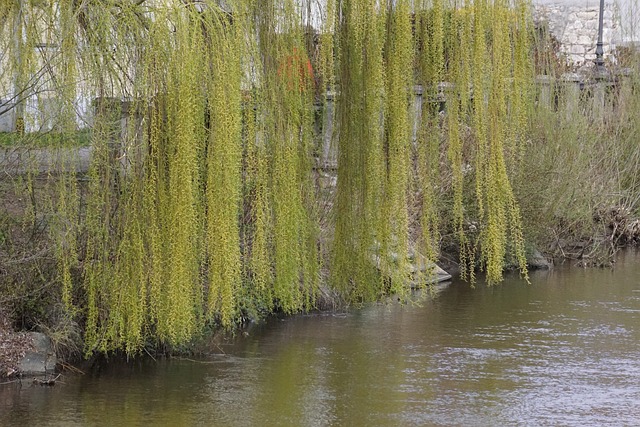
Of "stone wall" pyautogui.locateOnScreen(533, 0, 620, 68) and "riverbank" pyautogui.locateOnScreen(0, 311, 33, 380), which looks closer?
"riverbank" pyautogui.locateOnScreen(0, 311, 33, 380)

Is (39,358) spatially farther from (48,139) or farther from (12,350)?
(48,139)

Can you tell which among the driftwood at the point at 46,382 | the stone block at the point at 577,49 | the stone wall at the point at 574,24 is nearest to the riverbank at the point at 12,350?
the driftwood at the point at 46,382

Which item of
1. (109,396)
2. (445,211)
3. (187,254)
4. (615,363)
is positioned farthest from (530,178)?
(187,254)

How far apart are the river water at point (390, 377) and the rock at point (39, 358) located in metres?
0.19

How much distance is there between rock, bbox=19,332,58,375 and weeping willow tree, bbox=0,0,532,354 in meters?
2.06

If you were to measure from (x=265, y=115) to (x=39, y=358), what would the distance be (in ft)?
11.3

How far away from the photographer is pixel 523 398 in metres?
9.27

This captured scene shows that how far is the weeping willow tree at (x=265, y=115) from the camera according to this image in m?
7.09

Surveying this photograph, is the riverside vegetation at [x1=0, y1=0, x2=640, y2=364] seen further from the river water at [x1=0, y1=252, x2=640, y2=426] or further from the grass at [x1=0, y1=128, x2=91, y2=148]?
the river water at [x1=0, y1=252, x2=640, y2=426]

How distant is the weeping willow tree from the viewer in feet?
23.3

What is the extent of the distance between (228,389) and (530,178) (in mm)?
8491

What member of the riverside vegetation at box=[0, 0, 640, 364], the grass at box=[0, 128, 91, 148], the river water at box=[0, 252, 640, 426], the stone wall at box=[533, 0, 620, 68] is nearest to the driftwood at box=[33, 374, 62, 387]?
the river water at box=[0, 252, 640, 426]

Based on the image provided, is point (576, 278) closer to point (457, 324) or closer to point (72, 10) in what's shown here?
point (457, 324)

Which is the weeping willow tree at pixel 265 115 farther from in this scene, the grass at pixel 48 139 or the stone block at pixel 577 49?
the stone block at pixel 577 49
